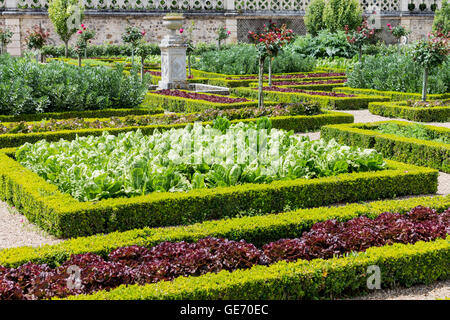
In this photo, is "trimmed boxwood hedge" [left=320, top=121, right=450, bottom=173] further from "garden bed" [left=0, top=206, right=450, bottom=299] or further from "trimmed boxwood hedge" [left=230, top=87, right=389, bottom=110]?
"trimmed boxwood hedge" [left=230, top=87, right=389, bottom=110]

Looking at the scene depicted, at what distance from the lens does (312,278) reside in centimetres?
482

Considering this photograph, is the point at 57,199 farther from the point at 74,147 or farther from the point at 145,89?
the point at 145,89

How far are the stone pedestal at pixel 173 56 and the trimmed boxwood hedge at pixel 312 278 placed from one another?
13.3 meters

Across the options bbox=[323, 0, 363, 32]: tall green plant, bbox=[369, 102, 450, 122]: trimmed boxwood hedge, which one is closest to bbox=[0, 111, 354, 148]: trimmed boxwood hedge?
bbox=[369, 102, 450, 122]: trimmed boxwood hedge

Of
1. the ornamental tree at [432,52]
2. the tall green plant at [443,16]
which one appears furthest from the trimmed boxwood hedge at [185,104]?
the tall green plant at [443,16]

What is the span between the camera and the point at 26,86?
40.0ft

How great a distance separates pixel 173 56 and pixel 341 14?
36.6 ft

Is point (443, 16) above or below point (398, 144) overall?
above

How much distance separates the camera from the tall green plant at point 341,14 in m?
26.5

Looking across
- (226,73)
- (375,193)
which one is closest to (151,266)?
(375,193)

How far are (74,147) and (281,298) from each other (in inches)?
176

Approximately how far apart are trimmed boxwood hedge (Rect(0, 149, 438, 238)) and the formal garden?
0.6 inches

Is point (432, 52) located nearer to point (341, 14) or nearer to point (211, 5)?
point (341, 14)

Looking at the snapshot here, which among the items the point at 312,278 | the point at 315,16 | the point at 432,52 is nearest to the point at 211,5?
the point at 315,16
